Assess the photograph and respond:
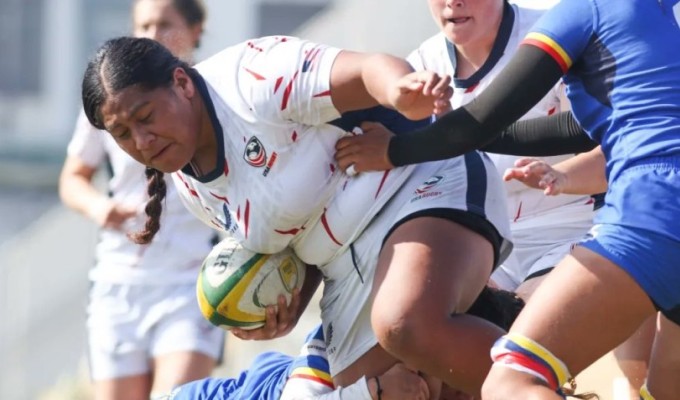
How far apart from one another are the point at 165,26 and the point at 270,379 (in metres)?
1.99

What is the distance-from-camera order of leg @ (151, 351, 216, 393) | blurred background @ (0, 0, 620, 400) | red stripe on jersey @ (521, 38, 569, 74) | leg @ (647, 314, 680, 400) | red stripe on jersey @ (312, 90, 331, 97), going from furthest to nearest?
blurred background @ (0, 0, 620, 400)
leg @ (151, 351, 216, 393)
red stripe on jersey @ (312, 90, 331, 97)
leg @ (647, 314, 680, 400)
red stripe on jersey @ (521, 38, 569, 74)

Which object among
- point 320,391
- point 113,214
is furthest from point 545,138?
point 113,214

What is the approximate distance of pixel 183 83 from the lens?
4891mm

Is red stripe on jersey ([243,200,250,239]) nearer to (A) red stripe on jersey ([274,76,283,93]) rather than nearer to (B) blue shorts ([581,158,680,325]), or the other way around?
(A) red stripe on jersey ([274,76,283,93])

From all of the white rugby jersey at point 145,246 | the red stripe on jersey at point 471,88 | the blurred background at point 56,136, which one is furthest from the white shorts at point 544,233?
the blurred background at point 56,136

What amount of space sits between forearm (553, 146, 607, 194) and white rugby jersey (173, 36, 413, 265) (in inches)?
21.1

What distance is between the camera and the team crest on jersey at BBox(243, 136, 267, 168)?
16.0ft

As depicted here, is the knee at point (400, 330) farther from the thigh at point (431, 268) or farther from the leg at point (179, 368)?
the leg at point (179, 368)

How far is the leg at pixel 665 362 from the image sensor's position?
4.47 meters

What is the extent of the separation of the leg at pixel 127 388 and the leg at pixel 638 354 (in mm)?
2607

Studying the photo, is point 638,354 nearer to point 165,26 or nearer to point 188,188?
point 188,188

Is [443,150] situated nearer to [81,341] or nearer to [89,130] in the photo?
[89,130]

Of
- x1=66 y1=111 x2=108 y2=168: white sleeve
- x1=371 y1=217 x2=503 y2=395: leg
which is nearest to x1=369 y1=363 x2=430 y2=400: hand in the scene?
x1=371 y1=217 x2=503 y2=395: leg

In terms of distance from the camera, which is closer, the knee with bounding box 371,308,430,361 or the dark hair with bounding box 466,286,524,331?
the knee with bounding box 371,308,430,361
